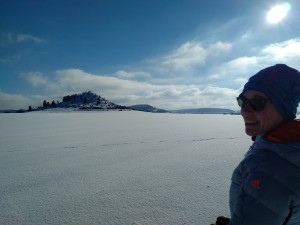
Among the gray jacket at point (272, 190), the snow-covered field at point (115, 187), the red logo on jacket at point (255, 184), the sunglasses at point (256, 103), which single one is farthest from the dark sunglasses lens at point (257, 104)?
the snow-covered field at point (115, 187)

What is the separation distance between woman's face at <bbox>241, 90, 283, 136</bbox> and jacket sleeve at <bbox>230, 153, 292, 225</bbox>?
31cm

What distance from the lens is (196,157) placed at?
4992 mm

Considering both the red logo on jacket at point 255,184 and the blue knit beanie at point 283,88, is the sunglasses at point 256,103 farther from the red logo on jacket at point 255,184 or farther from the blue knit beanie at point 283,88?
the red logo on jacket at point 255,184

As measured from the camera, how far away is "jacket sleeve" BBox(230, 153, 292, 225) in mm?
950

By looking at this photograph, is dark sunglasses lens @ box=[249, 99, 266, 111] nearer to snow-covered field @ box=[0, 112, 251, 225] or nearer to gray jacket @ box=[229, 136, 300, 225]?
gray jacket @ box=[229, 136, 300, 225]

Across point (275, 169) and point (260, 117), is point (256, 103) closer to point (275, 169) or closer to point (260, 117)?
point (260, 117)

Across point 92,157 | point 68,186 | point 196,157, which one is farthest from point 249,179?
point 92,157

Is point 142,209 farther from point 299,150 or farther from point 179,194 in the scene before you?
point 299,150

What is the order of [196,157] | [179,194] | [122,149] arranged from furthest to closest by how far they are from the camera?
[122,149], [196,157], [179,194]

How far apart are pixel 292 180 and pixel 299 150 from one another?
0.12 m

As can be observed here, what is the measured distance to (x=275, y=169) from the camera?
3.18 ft

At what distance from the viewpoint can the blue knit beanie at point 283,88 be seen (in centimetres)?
116

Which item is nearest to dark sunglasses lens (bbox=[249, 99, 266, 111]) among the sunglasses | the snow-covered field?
the sunglasses

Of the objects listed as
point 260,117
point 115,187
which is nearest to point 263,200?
point 260,117
